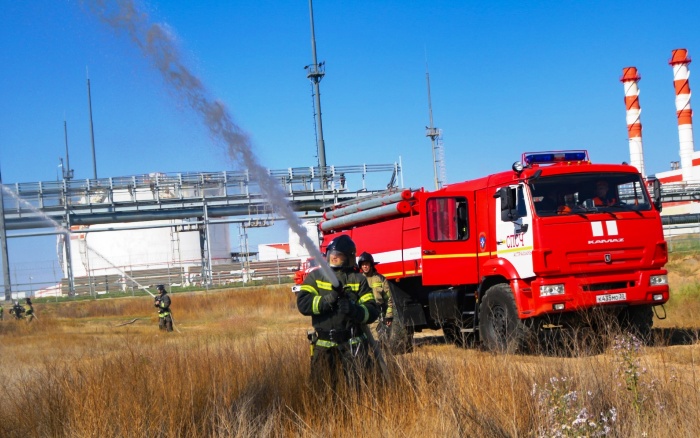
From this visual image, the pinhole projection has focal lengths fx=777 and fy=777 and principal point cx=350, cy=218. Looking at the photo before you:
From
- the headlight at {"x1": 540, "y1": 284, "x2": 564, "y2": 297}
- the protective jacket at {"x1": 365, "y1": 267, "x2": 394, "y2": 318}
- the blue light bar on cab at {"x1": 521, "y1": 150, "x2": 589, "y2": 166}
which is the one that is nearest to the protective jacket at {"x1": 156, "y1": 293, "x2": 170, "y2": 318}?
the protective jacket at {"x1": 365, "y1": 267, "x2": 394, "y2": 318}

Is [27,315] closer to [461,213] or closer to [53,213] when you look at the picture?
[53,213]

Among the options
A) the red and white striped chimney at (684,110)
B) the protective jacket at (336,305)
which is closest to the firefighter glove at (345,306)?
the protective jacket at (336,305)

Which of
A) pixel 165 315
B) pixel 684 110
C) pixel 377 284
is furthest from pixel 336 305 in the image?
pixel 684 110

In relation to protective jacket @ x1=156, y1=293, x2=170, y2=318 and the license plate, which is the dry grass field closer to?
the license plate

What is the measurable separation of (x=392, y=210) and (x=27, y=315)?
60.5 feet

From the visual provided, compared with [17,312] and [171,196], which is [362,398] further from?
[171,196]

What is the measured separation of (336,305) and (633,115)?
5654 cm

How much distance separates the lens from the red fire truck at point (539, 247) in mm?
11445

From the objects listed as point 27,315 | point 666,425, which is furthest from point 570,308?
point 27,315

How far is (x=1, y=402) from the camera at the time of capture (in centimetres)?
741

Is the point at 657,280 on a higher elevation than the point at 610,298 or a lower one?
higher

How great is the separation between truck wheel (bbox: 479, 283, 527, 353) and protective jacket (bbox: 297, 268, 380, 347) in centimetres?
486

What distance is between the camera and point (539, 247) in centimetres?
1135

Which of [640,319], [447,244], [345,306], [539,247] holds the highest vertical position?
[447,244]
